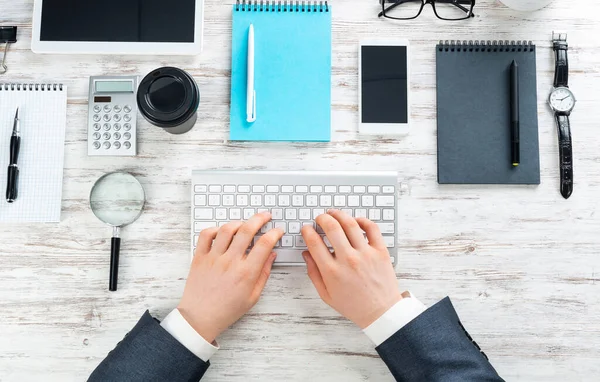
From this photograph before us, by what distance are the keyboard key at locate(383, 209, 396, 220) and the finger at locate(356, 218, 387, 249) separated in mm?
39

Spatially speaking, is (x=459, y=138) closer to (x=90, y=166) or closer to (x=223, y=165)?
(x=223, y=165)

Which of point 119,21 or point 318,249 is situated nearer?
point 318,249

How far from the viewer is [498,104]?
99 cm

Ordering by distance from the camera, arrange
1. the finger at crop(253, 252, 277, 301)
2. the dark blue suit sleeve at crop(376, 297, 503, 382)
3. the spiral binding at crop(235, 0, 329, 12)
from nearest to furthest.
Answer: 1. the dark blue suit sleeve at crop(376, 297, 503, 382)
2. the finger at crop(253, 252, 277, 301)
3. the spiral binding at crop(235, 0, 329, 12)

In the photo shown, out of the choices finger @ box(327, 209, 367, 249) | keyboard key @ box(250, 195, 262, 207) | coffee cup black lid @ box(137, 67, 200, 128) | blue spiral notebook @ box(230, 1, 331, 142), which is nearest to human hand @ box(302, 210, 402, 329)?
finger @ box(327, 209, 367, 249)

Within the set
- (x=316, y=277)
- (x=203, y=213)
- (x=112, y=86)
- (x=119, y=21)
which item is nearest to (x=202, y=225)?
(x=203, y=213)

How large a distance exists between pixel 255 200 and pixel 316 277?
192 millimetres

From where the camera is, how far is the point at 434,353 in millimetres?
803

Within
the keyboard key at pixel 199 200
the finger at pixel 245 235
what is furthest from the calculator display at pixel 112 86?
the finger at pixel 245 235

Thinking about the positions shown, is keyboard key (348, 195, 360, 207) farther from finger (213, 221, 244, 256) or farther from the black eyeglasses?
the black eyeglasses

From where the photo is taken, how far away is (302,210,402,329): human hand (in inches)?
33.9

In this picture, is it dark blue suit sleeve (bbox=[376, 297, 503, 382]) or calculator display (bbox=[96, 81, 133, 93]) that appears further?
calculator display (bbox=[96, 81, 133, 93])

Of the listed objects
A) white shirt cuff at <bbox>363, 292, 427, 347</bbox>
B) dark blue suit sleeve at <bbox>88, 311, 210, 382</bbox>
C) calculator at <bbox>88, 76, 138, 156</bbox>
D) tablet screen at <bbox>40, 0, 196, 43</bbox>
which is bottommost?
dark blue suit sleeve at <bbox>88, 311, 210, 382</bbox>

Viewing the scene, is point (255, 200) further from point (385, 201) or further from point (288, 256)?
point (385, 201)
